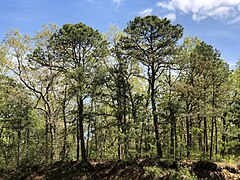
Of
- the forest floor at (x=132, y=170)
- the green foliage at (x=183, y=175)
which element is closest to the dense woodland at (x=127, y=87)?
the forest floor at (x=132, y=170)

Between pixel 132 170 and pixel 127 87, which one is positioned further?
pixel 127 87

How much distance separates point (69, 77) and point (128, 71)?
516cm

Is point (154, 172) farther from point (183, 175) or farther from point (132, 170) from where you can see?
point (132, 170)

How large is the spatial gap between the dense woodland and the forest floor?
47.2 inches

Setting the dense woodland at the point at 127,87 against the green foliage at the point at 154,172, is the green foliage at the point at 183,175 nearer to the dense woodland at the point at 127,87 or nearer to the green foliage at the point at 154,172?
the green foliage at the point at 154,172

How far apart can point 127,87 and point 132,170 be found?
6.96 m

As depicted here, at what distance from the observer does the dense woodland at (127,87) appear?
55.9 ft

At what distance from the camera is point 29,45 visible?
22.9 metres

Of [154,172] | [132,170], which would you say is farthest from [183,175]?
[132,170]

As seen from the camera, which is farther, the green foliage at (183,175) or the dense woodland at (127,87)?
the dense woodland at (127,87)

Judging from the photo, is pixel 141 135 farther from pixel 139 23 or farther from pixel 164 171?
pixel 139 23

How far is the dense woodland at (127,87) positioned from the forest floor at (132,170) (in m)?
1.20

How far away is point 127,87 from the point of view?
67.7 feet

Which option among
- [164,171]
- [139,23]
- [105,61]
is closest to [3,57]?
[105,61]
